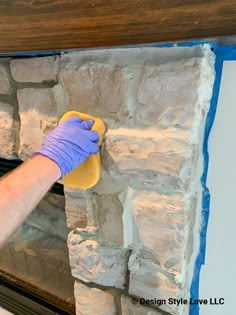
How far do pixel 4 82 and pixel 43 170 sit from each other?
43cm

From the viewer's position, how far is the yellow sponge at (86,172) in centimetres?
83

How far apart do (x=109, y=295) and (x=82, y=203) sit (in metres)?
0.35

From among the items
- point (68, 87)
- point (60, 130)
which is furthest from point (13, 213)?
point (68, 87)

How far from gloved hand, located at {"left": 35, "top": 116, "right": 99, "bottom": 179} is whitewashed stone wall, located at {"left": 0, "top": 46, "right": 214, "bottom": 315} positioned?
0.17 feet

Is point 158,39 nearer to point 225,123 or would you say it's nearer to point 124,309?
point 225,123

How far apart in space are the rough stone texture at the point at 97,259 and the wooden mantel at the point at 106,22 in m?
0.59

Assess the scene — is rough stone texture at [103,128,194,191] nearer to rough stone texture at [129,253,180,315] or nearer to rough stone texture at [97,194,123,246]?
rough stone texture at [97,194,123,246]

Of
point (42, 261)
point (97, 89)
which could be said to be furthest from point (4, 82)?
point (42, 261)

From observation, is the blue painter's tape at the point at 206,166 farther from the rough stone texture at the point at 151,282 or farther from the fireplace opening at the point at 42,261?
the fireplace opening at the point at 42,261

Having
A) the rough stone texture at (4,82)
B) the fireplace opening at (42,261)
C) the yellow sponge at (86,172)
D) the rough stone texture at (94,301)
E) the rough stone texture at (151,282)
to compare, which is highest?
the rough stone texture at (4,82)

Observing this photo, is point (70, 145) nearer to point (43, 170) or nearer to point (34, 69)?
point (43, 170)

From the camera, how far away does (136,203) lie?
2.82 ft

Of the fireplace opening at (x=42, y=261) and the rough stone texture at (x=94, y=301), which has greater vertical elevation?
the rough stone texture at (x=94, y=301)

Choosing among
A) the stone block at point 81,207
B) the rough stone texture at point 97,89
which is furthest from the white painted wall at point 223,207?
the stone block at point 81,207
